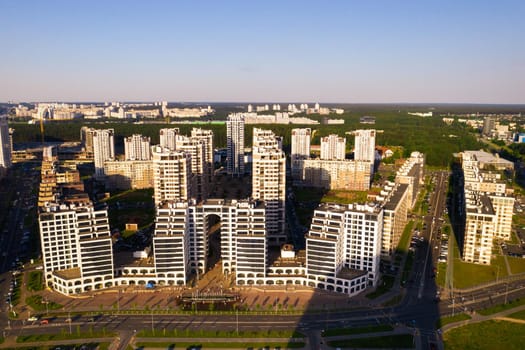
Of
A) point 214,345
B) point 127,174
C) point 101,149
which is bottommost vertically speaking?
point 214,345

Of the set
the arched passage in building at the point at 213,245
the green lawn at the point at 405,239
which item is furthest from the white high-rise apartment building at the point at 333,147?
the arched passage in building at the point at 213,245

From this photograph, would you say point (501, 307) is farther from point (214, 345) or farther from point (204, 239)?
point (204, 239)

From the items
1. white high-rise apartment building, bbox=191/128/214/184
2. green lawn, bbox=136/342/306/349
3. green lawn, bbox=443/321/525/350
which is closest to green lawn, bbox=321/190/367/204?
white high-rise apartment building, bbox=191/128/214/184

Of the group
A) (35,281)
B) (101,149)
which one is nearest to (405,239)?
(35,281)

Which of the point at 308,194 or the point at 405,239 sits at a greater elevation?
the point at 308,194

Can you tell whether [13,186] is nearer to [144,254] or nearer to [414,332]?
[144,254]

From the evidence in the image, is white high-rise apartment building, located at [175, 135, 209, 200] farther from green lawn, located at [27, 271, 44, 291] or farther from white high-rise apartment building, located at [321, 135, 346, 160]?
white high-rise apartment building, located at [321, 135, 346, 160]

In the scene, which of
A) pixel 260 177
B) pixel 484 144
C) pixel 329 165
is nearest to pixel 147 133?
pixel 329 165
